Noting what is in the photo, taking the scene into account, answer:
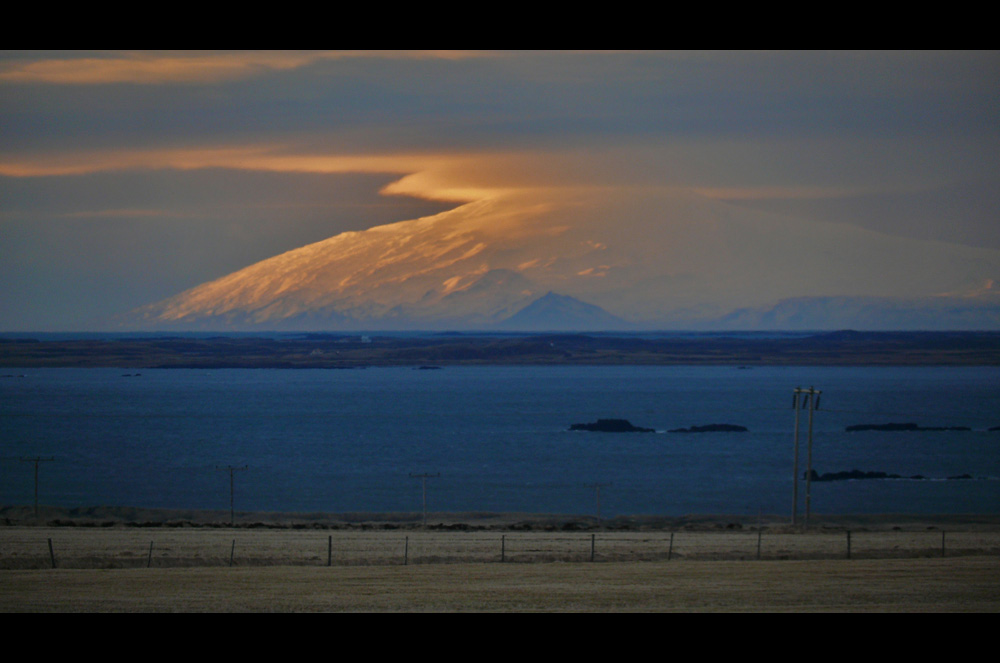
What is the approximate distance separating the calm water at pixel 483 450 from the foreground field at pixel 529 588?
28.4 m

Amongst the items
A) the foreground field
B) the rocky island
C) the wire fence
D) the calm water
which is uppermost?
the foreground field

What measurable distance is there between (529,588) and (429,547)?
9.27m

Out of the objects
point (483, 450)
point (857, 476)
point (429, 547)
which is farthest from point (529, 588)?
point (483, 450)

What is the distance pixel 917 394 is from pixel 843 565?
5709 inches

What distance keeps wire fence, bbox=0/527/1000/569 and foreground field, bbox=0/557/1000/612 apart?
1.65 m

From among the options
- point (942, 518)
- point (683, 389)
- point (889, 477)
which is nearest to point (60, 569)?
point (942, 518)

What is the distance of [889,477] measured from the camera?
7000 cm

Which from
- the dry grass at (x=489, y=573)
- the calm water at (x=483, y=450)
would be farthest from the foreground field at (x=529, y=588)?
the calm water at (x=483, y=450)

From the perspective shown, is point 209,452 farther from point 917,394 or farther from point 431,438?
point 917,394

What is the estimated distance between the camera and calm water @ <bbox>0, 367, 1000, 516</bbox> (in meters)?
60.5

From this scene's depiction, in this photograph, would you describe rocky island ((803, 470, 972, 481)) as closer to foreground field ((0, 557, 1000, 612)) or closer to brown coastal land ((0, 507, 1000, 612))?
brown coastal land ((0, 507, 1000, 612))

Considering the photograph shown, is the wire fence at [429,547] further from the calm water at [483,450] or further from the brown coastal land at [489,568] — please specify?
the calm water at [483,450]

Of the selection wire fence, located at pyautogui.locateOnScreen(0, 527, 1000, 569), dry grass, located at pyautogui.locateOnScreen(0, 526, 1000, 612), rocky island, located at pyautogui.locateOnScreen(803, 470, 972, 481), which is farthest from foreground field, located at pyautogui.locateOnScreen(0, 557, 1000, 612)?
rocky island, located at pyautogui.locateOnScreen(803, 470, 972, 481)

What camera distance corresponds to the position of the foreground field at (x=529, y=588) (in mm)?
20719
